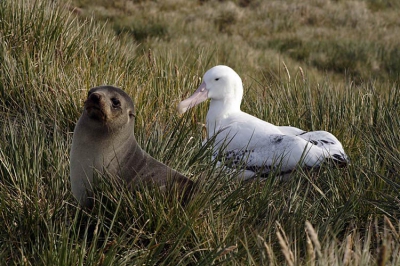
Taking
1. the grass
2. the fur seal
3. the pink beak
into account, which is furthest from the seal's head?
the pink beak

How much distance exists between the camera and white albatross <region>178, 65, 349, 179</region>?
408 centimetres

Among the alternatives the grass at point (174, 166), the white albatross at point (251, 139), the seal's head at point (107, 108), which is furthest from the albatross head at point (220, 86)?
the seal's head at point (107, 108)

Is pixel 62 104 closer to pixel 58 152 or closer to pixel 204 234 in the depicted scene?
pixel 58 152

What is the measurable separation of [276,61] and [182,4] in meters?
5.78

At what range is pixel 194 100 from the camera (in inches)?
187

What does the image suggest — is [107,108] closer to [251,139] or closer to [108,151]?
[108,151]

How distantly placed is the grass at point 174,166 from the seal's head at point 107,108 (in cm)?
30

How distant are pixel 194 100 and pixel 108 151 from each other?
163 centimetres

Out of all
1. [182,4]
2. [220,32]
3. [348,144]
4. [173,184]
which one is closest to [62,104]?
[173,184]

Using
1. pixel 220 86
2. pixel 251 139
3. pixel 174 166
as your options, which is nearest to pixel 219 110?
pixel 220 86

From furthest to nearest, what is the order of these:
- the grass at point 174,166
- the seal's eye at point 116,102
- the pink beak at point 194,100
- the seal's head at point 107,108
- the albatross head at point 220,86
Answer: the albatross head at point 220,86 → the pink beak at point 194,100 → the seal's eye at point 116,102 → the seal's head at point 107,108 → the grass at point 174,166

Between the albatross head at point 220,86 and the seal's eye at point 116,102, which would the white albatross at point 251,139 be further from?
the seal's eye at point 116,102

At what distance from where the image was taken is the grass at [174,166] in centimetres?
268

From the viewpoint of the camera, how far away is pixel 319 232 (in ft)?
9.66
